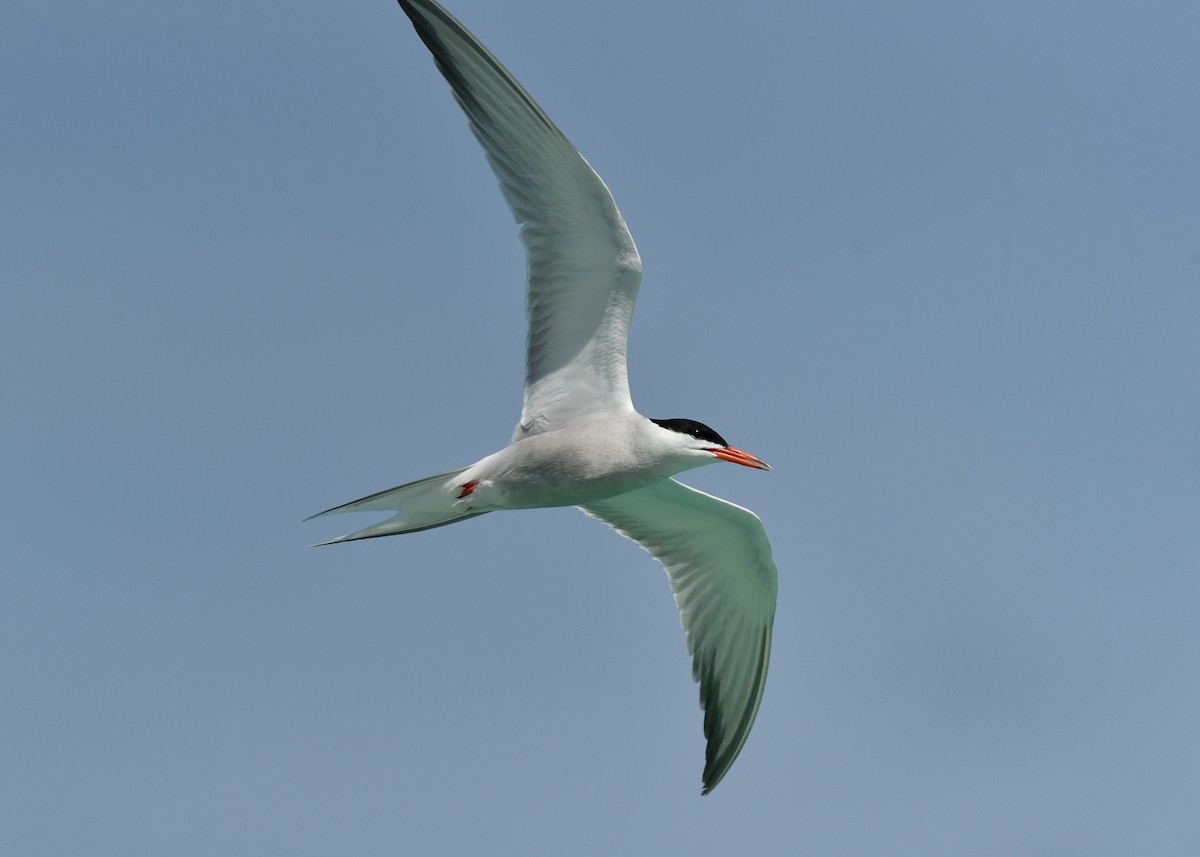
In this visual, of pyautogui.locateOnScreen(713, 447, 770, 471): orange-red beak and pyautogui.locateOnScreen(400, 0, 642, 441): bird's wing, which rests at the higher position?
pyautogui.locateOnScreen(400, 0, 642, 441): bird's wing

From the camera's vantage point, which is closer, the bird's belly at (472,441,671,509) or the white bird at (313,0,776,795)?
the white bird at (313,0,776,795)

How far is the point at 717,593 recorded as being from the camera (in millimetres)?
11523

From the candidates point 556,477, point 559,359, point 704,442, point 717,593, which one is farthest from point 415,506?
point 717,593

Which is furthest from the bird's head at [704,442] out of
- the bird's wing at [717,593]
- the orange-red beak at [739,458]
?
the bird's wing at [717,593]

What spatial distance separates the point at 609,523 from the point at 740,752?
2267 millimetres

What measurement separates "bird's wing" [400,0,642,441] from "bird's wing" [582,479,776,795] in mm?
1379

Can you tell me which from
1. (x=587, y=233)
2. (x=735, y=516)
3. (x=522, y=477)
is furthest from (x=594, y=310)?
(x=735, y=516)

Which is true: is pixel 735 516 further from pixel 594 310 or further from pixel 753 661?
pixel 594 310

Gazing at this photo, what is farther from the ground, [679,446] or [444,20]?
[444,20]

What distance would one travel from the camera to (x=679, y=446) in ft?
31.4

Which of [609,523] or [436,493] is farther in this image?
[609,523]

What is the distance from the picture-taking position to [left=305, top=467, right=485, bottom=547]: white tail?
378 inches

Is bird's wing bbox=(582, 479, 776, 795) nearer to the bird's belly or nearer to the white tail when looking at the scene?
the bird's belly

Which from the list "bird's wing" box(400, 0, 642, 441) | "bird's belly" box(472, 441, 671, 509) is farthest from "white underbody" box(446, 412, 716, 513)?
"bird's wing" box(400, 0, 642, 441)
